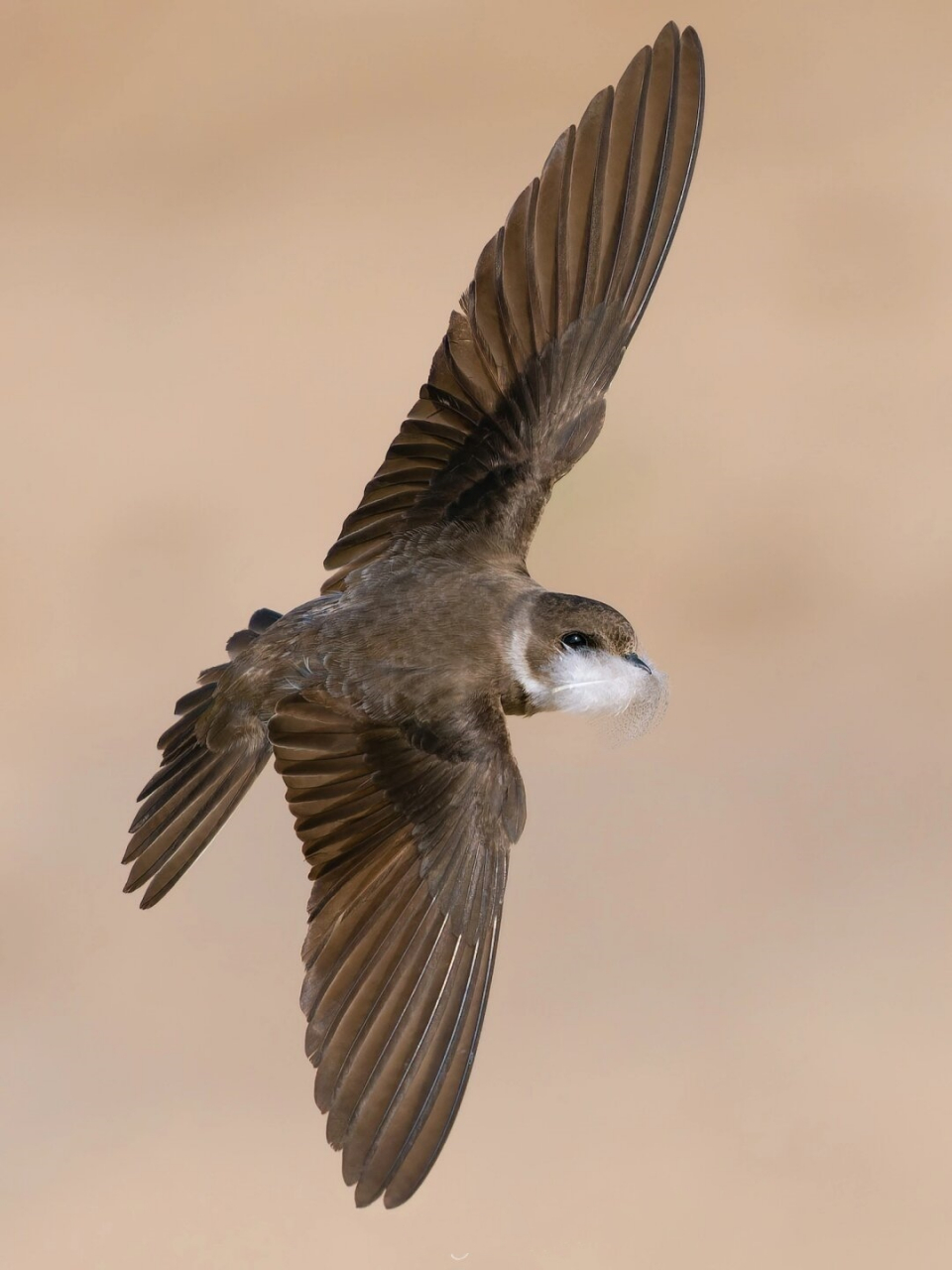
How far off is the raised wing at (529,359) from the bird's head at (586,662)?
0.51 ft

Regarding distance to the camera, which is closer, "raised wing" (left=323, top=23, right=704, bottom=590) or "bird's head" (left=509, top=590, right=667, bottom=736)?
"bird's head" (left=509, top=590, right=667, bottom=736)

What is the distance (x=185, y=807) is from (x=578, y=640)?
1.35 ft

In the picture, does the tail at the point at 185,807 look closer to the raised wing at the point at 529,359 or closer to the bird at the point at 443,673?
the bird at the point at 443,673

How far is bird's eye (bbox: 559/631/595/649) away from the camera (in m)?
1.47

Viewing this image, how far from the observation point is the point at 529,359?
5.41 feet

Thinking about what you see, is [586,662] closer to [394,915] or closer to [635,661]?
[635,661]

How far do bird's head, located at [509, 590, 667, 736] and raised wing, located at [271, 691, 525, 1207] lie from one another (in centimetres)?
6

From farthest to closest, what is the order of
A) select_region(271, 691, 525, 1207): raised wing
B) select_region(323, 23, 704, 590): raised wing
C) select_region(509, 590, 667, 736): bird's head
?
select_region(323, 23, 704, 590): raised wing → select_region(509, 590, 667, 736): bird's head → select_region(271, 691, 525, 1207): raised wing

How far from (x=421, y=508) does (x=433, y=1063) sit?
548 millimetres

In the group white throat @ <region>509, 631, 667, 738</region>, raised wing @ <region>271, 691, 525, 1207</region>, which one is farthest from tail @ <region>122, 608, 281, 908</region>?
white throat @ <region>509, 631, 667, 738</region>

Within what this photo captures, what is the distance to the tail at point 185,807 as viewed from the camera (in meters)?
1.56

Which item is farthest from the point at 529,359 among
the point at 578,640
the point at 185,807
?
the point at 185,807

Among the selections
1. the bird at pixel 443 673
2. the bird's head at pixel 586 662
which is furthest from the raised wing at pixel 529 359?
the bird's head at pixel 586 662

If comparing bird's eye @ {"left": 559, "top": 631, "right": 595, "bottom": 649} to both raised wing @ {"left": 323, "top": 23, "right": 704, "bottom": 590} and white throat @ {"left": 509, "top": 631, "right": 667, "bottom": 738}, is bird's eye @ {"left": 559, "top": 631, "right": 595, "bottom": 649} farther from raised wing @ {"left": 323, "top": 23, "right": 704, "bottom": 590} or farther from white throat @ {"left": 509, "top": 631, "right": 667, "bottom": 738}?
raised wing @ {"left": 323, "top": 23, "right": 704, "bottom": 590}
